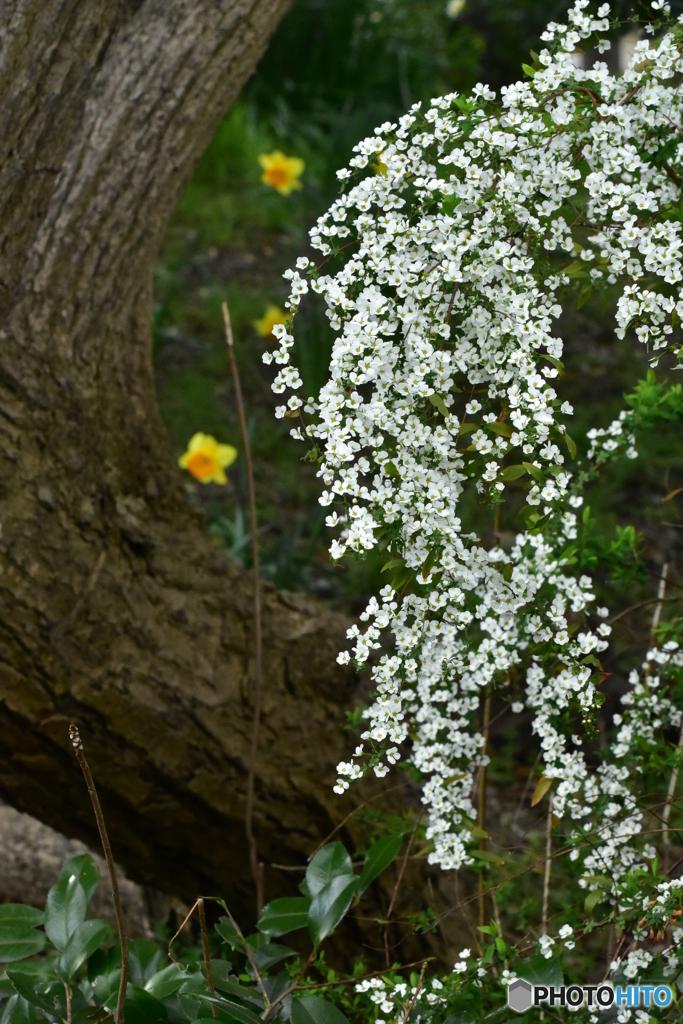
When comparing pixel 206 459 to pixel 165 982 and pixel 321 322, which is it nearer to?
pixel 321 322

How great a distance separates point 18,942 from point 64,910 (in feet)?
0.23

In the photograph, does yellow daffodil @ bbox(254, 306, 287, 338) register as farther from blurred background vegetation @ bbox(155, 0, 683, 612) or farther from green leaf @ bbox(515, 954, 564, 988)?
green leaf @ bbox(515, 954, 564, 988)

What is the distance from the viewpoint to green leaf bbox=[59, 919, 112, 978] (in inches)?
50.8

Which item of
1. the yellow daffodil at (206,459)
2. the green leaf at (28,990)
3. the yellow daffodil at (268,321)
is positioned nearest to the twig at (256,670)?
the green leaf at (28,990)

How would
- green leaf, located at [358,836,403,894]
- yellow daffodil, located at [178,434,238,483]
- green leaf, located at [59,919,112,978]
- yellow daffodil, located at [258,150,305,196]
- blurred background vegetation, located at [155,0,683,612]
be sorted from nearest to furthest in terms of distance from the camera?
1. green leaf, located at [59,919,112,978]
2. green leaf, located at [358,836,403,894]
3. yellow daffodil, located at [178,434,238,483]
4. blurred background vegetation, located at [155,0,683,612]
5. yellow daffodil, located at [258,150,305,196]

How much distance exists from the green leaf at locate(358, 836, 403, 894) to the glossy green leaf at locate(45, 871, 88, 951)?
1.33 feet

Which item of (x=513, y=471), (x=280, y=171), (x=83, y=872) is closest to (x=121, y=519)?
(x=83, y=872)

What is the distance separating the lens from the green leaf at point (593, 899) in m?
1.38

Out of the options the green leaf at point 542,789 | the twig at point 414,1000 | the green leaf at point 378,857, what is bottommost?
the twig at point 414,1000

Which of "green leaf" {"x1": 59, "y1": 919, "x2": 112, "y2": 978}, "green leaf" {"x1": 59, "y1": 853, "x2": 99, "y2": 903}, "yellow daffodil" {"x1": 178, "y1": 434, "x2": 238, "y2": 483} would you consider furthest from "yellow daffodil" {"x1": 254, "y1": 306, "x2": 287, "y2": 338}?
"green leaf" {"x1": 59, "y1": 919, "x2": 112, "y2": 978}

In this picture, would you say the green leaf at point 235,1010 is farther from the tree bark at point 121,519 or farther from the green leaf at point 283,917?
the tree bark at point 121,519

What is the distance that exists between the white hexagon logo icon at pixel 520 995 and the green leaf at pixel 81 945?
0.57 meters

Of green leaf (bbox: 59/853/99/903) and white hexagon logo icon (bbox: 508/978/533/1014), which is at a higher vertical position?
white hexagon logo icon (bbox: 508/978/533/1014)

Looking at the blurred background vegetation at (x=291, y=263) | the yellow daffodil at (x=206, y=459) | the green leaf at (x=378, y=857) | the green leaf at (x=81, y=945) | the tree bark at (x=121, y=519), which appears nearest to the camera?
the green leaf at (x=81, y=945)
